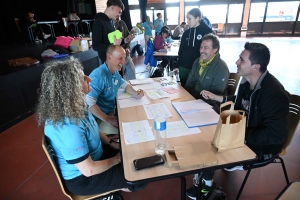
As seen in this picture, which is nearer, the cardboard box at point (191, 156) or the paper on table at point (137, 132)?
the cardboard box at point (191, 156)

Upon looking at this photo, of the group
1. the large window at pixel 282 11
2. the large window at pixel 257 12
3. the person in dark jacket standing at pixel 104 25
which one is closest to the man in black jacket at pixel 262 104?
the person in dark jacket standing at pixel 104 25

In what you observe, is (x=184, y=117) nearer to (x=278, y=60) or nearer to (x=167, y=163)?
(x=167, y=163)

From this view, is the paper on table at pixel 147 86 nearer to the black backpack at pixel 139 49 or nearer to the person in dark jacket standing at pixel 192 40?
the person in dark jacket standing at pixel 192 40

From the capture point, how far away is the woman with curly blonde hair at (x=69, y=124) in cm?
89

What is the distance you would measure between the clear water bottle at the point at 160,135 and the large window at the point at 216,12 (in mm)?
13931

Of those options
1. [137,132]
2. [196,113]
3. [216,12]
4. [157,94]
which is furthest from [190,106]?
[216,12]

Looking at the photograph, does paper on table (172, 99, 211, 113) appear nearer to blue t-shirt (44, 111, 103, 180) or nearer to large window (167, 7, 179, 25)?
blue t-shirt (44, 111, 103, 180)

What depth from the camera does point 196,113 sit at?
4.51 ft

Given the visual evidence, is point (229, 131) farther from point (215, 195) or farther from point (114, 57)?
point (114, 57)

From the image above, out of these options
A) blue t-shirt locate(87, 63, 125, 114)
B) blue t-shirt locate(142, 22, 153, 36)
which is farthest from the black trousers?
blue t-shirt locate(142, 22, 153, 36)

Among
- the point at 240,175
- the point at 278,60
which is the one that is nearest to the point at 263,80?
the point at 240,175

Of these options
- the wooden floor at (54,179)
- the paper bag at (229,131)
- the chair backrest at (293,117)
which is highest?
the paper bag at (229,131)

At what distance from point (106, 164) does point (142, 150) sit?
253 millimetres

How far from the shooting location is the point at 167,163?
35.0 inches
